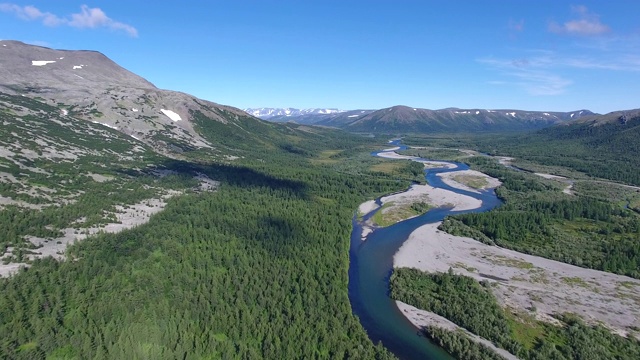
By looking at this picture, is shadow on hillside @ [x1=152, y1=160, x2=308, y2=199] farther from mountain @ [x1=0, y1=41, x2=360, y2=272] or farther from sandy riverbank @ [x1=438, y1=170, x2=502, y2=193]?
sandy riverbank @ [x1=438, y1=170, x2=502, y2=193]

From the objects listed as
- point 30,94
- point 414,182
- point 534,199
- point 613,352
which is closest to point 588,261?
point 613,352

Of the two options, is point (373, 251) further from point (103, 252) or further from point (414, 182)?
point (414, 182)

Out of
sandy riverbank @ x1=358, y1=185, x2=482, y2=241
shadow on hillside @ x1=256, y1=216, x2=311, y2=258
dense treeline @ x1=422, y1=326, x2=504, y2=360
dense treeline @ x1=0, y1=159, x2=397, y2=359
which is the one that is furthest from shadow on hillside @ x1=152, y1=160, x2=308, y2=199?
dense treeline @ x1=422, y1=326, x2=504, y2=360

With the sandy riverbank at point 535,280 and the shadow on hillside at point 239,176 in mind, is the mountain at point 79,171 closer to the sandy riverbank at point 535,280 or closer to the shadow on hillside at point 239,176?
the shadow on hillside at point 239,176

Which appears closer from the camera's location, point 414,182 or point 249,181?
point 249,181

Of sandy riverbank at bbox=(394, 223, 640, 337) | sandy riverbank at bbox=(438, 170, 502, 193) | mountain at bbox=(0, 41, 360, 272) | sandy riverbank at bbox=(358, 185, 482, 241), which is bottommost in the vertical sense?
sandy riverbank at bbox=(394, 223, 640, 337)
